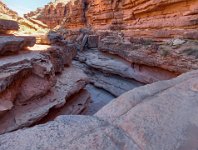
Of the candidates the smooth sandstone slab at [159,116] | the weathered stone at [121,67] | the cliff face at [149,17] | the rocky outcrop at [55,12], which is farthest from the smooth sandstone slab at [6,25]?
the rocky outcrop at [55,12]

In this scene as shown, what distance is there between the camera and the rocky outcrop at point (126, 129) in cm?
135

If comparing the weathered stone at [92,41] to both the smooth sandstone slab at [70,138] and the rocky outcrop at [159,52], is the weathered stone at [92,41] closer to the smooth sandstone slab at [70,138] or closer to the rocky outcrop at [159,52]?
the rocky outcrop at [159,52]

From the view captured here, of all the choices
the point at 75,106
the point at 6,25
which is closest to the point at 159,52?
the point at 75,106

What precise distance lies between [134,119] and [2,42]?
2.83 metres

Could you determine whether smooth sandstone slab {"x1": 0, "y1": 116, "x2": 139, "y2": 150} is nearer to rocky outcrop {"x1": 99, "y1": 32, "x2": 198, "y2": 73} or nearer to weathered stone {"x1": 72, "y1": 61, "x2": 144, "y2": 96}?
rocky outcrop {"x1": 99, "y1": 32, "x2": 198, "y2": 73}

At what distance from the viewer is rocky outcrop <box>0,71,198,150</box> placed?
1353 mm

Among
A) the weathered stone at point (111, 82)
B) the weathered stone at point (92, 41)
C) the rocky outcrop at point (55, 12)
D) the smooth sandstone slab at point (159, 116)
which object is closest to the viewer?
the smooth sandstone slab at point (159, 116)

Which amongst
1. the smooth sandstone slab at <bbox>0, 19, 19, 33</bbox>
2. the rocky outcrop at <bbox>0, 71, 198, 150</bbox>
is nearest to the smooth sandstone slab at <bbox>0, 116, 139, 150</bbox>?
the rocky outcrop at <bbox>0, 71, 198, 150</bbox>

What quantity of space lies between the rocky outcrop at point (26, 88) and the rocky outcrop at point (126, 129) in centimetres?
157

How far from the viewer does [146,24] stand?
6.36m

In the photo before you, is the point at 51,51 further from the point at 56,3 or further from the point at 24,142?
the point at 56,3

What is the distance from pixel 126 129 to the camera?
1529mm

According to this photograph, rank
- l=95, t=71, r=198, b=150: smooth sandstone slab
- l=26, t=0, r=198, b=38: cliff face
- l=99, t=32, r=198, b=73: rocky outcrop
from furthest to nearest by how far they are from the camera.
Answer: l=26, t=0, r=198, b=38: cliff face
l=99, t=32, r=198, b=73: rocky outcrop
l=95, t=71, r=198, b=150: smooth sandstone slab

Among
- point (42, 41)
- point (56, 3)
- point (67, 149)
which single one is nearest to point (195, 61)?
point (67, 149)
